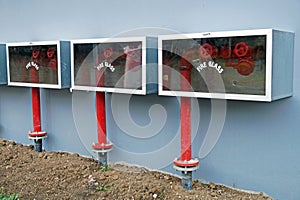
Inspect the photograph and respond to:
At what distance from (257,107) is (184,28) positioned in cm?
79

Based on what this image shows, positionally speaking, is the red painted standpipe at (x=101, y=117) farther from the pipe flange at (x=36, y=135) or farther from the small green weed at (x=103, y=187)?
the pipe flange at (x=36, y=135)

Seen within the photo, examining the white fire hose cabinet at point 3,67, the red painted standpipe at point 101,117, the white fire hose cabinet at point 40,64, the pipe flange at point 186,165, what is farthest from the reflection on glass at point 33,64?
the pipe flange at point 186,165

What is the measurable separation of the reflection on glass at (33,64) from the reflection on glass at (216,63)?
1.23 m

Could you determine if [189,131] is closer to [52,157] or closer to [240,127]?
[240,127]

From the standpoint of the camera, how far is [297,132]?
2.46 m

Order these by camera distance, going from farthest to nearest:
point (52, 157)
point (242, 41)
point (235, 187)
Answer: point (52, 157), point (235, 187), point (242, 41)

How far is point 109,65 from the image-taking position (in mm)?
2971

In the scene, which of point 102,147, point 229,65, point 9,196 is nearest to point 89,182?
point 102,147

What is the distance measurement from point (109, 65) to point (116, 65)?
59mm

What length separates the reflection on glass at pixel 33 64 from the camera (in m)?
3.42

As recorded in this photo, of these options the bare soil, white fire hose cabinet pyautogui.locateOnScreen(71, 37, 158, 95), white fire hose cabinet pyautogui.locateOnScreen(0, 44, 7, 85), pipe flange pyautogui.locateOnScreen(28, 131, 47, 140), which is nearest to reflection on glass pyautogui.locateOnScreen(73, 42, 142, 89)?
white fire hose cabinet pyautogui.locateOnScreen(71, 37, 158, 95)

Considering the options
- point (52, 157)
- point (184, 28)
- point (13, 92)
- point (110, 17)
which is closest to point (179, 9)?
point (184, 28)

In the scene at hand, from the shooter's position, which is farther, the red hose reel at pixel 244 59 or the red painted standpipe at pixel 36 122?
the red painted standpipe at pixel 36 122

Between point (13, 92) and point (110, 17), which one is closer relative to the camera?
point (110, 17)
